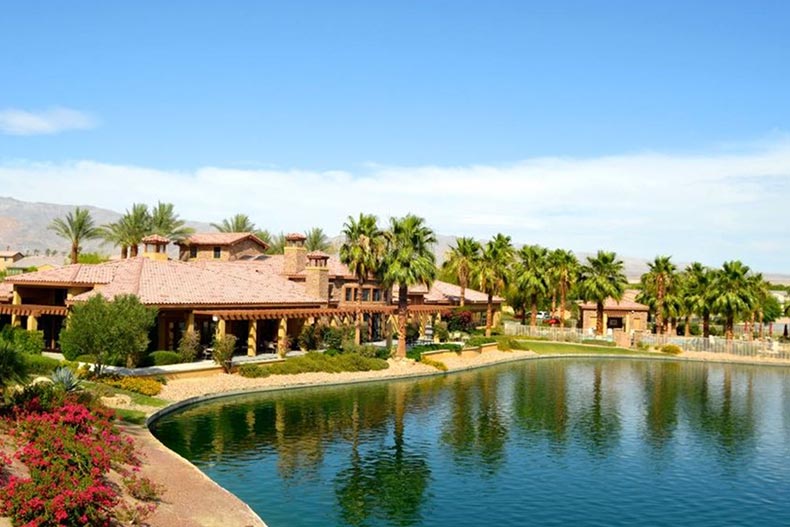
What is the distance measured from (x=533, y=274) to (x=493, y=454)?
2079 inches

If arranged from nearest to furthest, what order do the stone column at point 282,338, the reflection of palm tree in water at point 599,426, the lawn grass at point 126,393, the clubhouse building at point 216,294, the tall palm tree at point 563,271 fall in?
the reflection of palm tree in water at point 599,426 < the lawn grass at point 126,393 < the clubhouse building at point 216,294 < the stone column at point 282,338 < the tall palm tree at point 563,271

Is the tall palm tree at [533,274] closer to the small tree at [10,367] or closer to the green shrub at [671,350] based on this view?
the green shrub at [671,350]

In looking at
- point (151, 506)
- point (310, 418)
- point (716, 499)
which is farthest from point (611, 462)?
point (151, 506)

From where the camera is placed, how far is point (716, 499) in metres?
25.7

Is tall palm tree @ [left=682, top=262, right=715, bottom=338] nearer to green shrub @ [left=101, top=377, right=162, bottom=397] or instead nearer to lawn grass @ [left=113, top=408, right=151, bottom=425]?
green shrub @ [left=101, top=377, right=162, bottom=397]

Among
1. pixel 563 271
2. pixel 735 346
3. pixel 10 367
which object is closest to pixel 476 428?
pixel 10 367

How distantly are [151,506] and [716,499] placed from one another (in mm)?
19236

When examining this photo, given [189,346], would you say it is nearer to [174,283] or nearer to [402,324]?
[174,283]

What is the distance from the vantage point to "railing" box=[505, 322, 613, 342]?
79438 mm

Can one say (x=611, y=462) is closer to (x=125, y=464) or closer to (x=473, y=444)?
(x=473, y=444)

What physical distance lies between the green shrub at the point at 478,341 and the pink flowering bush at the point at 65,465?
44.2 m

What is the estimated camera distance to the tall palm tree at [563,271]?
84500 millimetres

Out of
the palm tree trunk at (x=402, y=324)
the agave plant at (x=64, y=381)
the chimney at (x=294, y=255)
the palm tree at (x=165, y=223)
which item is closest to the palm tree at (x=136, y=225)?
the palm tree at (x=165, y=223)

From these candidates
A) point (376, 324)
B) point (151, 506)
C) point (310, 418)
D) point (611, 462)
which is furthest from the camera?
point (376, 324)
